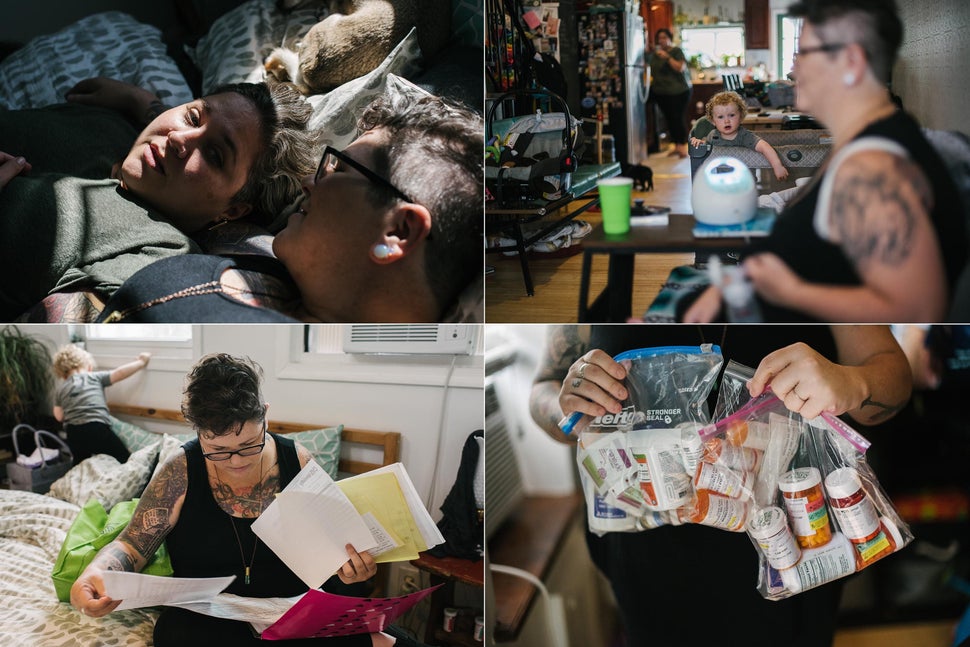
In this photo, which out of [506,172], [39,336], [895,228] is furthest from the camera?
[39,336]

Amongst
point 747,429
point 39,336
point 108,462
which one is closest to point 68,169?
point 39,336

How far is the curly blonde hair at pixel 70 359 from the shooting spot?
1.41m

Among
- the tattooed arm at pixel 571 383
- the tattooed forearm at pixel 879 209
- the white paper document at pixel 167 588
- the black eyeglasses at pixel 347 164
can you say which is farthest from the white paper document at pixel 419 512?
the tattooed forearm at pixel 879 209

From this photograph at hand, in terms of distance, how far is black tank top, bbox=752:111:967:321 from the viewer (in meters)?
1.04

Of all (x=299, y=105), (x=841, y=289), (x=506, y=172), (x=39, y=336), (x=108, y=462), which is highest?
(x=299, y=105)

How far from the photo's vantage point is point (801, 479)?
3.90 feet

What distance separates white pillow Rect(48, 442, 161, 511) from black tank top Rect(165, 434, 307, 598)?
0.10 metres

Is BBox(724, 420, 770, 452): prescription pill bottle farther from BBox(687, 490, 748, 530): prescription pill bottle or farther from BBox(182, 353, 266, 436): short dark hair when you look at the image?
BBox(182, 353, 266, 436): short dark hair

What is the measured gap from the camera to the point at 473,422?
126cm

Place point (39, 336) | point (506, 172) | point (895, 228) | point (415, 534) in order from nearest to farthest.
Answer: point (895, 228), point (506, 172), point (415, 534), point (39, 336)

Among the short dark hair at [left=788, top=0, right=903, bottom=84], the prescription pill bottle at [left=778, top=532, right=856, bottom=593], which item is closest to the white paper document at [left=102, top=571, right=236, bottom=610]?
the prescription pill bottle at [left=778, top=532, right=856, bottom=593]

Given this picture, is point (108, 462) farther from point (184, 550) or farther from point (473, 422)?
point (473, 422)

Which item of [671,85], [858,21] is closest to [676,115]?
[671,85]

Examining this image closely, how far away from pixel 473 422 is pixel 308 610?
429mm
